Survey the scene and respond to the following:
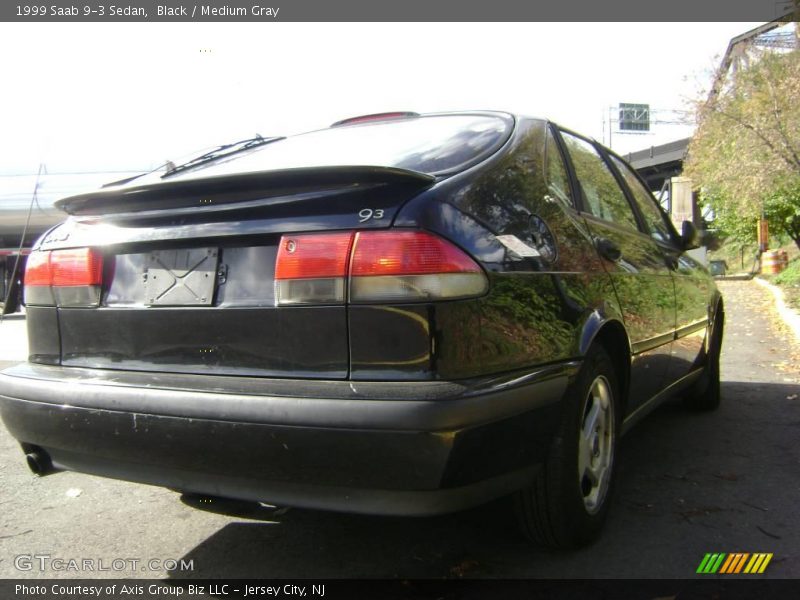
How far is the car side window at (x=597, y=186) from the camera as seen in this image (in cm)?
307

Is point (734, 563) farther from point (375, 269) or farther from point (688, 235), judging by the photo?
point (688, 235)

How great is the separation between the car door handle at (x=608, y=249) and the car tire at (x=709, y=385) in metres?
1.92

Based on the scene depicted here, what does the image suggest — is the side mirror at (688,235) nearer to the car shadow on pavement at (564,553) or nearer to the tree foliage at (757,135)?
the car shadow on pavement at (564,553)

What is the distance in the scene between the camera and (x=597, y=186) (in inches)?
129

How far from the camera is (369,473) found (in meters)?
1.86

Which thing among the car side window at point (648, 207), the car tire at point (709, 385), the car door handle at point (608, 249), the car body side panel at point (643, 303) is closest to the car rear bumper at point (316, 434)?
the car door handle at point (608, 249)

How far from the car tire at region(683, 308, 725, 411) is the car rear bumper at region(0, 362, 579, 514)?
2675mm

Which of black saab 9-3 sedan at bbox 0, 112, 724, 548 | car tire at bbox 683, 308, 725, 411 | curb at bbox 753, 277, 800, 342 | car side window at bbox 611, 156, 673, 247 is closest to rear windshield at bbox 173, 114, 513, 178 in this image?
black saab 9-3 sedan at bbox 0, 112, 724, 548

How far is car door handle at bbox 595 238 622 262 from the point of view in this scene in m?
2.80

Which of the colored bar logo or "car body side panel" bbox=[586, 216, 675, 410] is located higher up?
"car body side panel" bbox=[586, 216, 675, 410]

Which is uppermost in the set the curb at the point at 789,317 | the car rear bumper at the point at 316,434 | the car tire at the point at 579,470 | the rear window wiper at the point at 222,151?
the rear window wiper at the point at 222,151

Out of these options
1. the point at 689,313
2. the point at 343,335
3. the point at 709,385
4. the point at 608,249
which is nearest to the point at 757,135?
the point at 709,385

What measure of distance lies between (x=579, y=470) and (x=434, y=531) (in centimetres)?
70

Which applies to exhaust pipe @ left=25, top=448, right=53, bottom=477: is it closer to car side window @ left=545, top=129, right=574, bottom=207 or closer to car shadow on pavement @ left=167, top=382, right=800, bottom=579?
car shadow on pavement @ left=167, top=382, right=800, bottom=579
